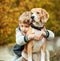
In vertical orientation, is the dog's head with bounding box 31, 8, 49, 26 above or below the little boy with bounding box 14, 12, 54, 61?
above

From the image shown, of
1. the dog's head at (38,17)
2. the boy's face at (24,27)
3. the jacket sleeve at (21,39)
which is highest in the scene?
the dog's head at (38,17)

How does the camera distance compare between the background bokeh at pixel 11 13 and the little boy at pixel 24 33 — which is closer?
the little boy at pixel 24 33

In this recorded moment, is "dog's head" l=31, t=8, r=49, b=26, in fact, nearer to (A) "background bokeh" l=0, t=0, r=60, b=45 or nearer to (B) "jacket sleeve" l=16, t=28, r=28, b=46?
(B) "jacket sleeve" l=16, t=28, r=28, b=46

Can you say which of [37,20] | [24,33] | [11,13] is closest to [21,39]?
[24,33]

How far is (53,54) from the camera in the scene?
20.5ft

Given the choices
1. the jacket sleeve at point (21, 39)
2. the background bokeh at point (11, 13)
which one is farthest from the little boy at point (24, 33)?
the background bokeh at point (11, 13)

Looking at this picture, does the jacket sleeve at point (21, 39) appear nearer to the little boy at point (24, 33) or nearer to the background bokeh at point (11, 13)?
the little boy at point (24, 33)

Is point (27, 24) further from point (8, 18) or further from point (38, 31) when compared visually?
point (8, 18)

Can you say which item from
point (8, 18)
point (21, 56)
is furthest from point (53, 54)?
point (21, 56)

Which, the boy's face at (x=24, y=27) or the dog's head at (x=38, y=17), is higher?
the dog's head at (x=38, y=17)

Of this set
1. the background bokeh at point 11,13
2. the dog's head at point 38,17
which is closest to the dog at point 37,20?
the dog's head at point 38,17

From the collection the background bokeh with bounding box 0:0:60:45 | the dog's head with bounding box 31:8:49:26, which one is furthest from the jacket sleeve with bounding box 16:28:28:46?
the background bokeh with bounding box 0:0:60:45

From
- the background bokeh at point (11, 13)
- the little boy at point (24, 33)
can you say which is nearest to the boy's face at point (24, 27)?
the little boy at point (24, 33)

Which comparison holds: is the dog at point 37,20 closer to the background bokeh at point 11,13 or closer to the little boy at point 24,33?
the little boy at point 24,33
